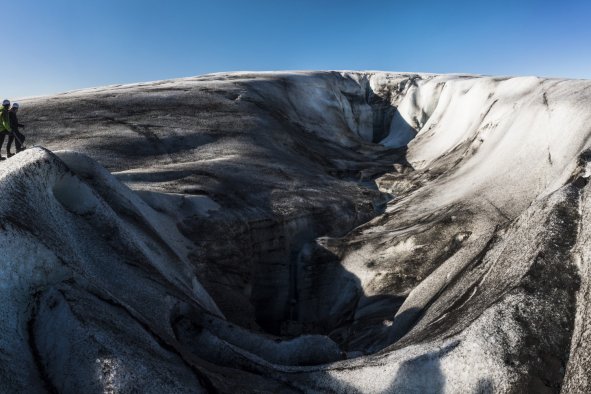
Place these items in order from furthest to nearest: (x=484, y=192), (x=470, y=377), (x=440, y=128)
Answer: (x=440, y=128) < (x=484, y=192) < (x=470, y=377)

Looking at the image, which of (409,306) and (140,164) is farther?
(140,164)

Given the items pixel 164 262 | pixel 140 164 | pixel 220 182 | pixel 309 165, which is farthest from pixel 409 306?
pixel 309 165

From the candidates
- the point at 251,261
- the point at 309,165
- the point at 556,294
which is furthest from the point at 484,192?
the point at 309,165

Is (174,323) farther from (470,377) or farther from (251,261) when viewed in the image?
(251,261)

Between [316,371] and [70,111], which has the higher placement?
[70,111]

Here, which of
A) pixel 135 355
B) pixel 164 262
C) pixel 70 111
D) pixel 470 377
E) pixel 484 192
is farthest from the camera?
pixel 70 111

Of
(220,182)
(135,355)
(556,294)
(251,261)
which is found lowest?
(251,261)

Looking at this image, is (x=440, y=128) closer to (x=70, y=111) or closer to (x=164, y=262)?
(x=70, y=111)
